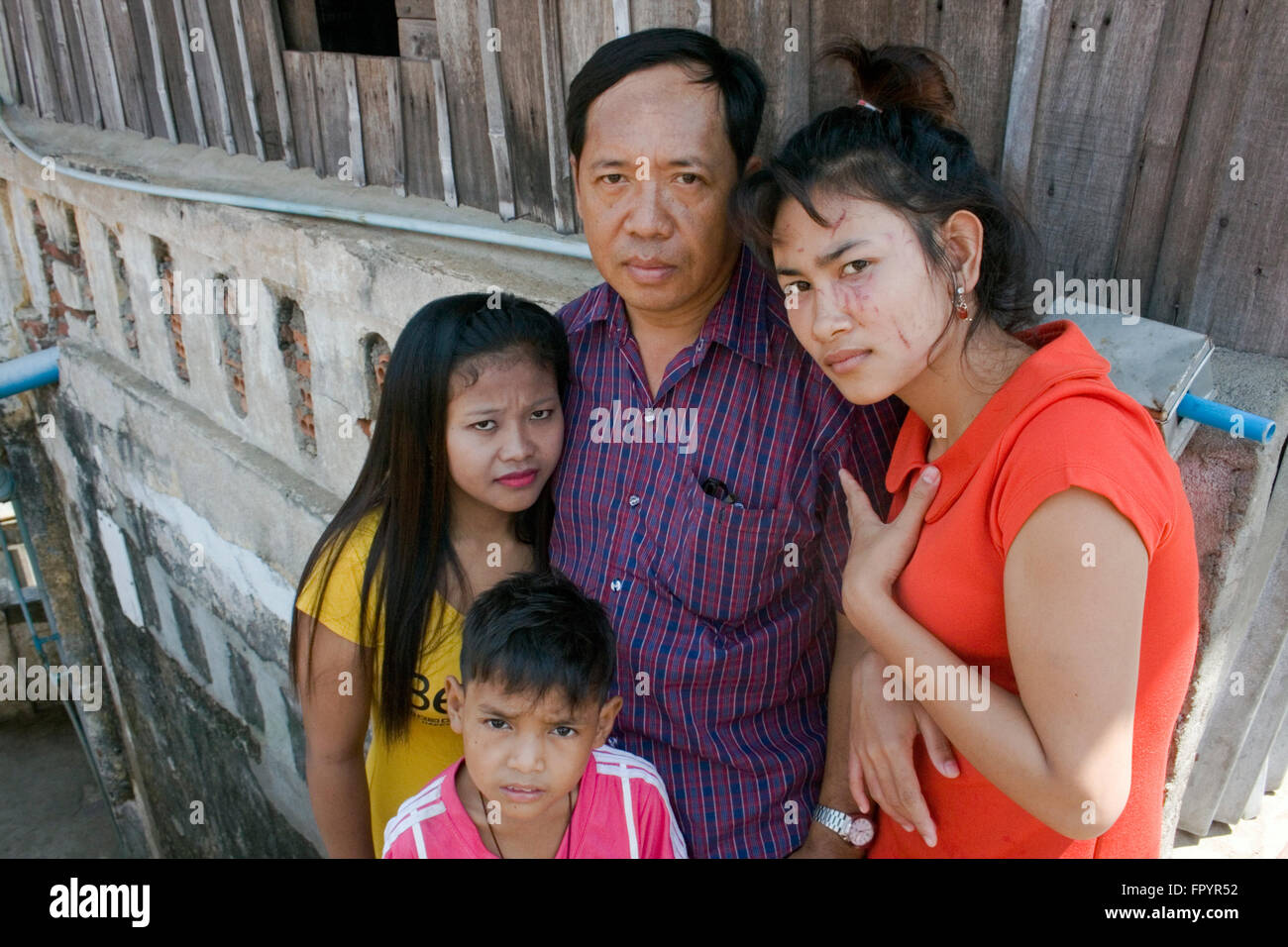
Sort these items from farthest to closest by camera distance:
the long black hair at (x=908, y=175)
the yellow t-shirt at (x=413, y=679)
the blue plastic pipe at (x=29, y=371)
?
the blue plastic pipe at (x=29, y=371)
the yellow t-shirt at (x=413, y=679)
the long black hair at (x=908, y=175)

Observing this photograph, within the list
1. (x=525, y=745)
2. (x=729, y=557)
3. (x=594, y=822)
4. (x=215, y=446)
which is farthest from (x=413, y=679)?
(x=215, y=446)

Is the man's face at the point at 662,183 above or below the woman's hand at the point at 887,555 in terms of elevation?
above

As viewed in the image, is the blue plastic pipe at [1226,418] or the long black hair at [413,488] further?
the long black hair at [413,488]

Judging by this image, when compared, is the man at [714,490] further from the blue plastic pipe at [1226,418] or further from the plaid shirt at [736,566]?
the blue plastic pipe at [1226,418]

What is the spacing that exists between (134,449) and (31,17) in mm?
3360

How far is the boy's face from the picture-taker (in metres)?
1.81

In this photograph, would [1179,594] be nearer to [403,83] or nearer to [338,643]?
[338,643]

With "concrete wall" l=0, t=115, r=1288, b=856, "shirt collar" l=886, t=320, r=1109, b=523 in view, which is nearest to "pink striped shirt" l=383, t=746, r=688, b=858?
"shirt collar" l=886, t=320, r=1109, b=523

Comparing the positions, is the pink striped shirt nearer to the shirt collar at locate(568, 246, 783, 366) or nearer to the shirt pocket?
the shirt pocket

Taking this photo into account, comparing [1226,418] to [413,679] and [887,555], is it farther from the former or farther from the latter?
[413,679]

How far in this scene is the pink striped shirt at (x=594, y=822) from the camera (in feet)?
5.98

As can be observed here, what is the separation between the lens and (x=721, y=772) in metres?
1.91

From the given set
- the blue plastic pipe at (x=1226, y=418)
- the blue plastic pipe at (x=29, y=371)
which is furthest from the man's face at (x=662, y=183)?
the blue plastic pipe at (x=29, y=371)

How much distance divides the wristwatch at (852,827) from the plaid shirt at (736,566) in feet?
0.22
